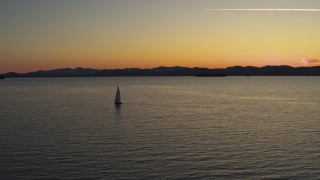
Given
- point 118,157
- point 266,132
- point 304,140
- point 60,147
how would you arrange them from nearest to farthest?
point 118,157, point 60,147, point 304,140, point 266,132

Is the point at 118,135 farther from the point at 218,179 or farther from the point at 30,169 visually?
the point at 218,179

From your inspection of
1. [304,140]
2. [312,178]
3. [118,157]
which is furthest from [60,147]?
[304,140]

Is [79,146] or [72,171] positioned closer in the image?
[72,171]

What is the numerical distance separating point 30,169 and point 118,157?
8047mm

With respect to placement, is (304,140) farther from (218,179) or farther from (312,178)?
(218,179)

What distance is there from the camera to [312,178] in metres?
30.4

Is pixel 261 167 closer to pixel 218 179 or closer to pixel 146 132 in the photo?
pixel 218 179

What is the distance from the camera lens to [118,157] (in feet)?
119

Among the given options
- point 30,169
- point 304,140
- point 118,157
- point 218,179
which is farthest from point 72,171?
point 304,140

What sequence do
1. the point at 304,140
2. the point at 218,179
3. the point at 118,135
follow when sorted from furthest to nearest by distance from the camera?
1. the point at 118,135
2. the point at 304,140
3. the point at 218,179

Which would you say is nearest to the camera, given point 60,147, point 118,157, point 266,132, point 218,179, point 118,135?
point 218,179

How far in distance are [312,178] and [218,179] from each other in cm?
747

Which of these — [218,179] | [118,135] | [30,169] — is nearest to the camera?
[218,179]

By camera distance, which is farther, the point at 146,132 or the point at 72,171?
the point at 146,132
